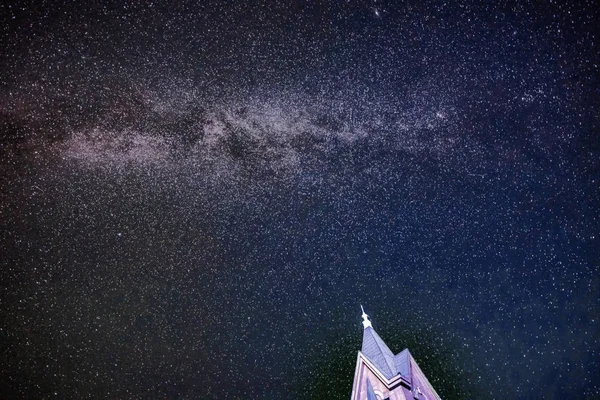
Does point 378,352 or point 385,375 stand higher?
point 378,352

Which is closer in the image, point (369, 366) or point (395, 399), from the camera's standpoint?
point (395, 399)

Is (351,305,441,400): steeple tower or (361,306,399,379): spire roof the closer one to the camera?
(351,305,441,400): steeple tower

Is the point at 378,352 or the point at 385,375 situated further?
the point at 378,352

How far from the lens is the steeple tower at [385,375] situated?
61.0 ft

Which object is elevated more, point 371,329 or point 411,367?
point 371,329

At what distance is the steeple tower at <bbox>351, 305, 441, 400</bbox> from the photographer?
61.0 ft

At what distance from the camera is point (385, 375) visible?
746 inches

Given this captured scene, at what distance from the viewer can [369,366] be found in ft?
65.3

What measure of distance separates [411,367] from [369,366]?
6.45 feet

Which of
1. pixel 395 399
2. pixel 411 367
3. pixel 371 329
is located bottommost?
pixel 395 399

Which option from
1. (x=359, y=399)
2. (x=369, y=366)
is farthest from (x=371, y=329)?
(x=359, y=399)

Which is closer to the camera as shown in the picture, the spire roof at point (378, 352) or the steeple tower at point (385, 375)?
the steeple tower at point (385, 375)

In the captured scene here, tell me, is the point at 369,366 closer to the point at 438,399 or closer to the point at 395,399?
the point at 395,399

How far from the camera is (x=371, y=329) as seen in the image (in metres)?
21.0
